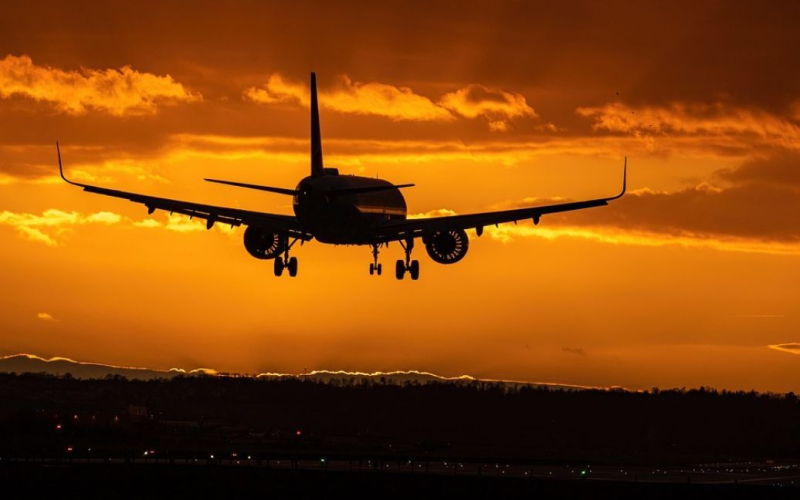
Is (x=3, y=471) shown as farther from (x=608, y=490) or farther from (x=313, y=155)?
(x=608, y=490)

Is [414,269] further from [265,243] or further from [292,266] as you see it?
[265,243]

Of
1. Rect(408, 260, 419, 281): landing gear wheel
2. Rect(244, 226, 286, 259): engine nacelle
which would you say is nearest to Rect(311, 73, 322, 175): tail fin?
Rect(244, 226, 286, 259): engine nacelle

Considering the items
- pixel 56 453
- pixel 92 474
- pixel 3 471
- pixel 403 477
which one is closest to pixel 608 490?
pixel 403 477

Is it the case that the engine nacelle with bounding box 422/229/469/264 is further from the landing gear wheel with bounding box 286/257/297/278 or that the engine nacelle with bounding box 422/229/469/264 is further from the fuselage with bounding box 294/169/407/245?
the landing gear wheel with bounding box 286/257/297/278

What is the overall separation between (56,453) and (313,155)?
249 feet

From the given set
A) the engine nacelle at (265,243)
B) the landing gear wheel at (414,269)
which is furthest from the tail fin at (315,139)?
the landing gear wheel at (414,269)

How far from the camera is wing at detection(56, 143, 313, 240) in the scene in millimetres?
115750

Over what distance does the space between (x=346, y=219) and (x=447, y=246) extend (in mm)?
14321

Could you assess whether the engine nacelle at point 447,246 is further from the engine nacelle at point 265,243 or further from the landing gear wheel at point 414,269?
the engine nacelle at point 265,243

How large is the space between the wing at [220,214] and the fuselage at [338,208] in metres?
3.93

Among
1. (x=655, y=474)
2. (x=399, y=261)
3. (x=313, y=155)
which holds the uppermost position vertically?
(x=313, y=155)

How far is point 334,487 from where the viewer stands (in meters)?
138

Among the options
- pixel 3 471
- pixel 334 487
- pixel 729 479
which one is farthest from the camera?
pixel 729 479

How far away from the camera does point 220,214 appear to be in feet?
383
